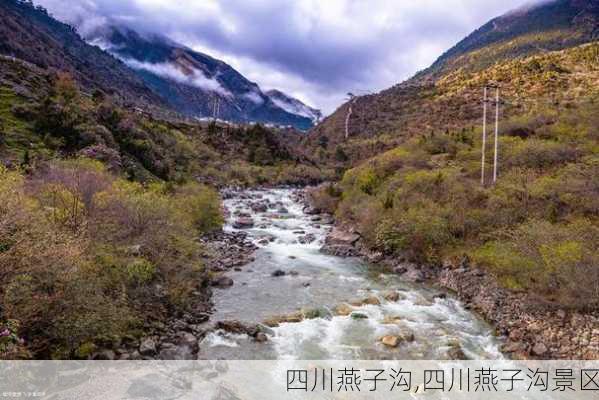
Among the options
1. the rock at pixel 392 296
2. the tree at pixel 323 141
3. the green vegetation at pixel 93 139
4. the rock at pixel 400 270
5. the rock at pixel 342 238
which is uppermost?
the tree at pixel 323 141

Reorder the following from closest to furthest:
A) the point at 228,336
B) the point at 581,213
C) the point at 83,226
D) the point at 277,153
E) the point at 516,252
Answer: the point at 83,226, the point at 228,336, the point at 516,252, the point at 581,213, the point at 277,153

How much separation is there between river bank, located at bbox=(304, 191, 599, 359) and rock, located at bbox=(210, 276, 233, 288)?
966cm

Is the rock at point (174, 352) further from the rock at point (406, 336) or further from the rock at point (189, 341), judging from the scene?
the rock at point (406, 336)

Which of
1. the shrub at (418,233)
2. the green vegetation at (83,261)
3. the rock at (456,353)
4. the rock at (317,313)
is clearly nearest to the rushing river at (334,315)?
the rock at (456,353)

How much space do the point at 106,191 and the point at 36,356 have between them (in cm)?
855

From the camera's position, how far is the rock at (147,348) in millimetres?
12910

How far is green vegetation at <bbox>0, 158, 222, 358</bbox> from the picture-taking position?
1019 cm

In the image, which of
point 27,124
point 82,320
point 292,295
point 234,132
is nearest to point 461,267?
point 292,295

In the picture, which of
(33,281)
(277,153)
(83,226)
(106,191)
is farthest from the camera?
(277,153)

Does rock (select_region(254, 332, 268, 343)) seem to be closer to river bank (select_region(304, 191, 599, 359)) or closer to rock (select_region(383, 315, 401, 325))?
rock (select_region(383, 315, 401, 325))

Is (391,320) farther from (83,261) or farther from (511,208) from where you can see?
(83,261)

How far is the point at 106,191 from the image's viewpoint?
1789 cm

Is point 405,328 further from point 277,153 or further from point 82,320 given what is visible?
point 277,153

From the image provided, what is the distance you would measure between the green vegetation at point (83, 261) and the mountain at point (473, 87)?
133 feet
